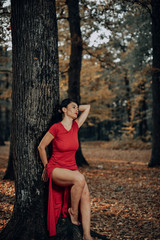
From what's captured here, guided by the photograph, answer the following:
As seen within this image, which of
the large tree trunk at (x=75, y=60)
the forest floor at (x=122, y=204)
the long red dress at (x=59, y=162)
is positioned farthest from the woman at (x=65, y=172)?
the large tree trunk at (x=75, y=60)

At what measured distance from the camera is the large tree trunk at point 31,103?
3.10m

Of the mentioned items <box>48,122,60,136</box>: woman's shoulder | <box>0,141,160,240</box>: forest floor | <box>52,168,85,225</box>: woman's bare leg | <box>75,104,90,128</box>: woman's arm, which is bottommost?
<box>0,141,160,240</box>: forest floor

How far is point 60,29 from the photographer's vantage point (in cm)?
1151

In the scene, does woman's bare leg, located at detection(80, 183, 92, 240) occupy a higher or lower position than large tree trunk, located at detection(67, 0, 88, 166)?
lower

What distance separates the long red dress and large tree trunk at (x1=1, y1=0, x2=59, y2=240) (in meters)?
0.18

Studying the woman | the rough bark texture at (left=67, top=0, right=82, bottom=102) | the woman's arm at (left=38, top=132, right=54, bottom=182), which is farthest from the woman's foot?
the rough bark texture at (left=67, top=0, right=82, bottom=102)

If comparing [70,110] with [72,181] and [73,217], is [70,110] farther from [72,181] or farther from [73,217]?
[73,217]

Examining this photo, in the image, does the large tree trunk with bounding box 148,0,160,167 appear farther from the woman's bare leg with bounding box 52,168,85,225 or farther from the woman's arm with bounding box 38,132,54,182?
the woman's arm with bounding box 38,132,54,182

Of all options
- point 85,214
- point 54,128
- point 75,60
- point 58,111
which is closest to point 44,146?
point 54,128

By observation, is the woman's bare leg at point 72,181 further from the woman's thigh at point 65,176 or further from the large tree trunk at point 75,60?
the large tree trunk at point 75,60

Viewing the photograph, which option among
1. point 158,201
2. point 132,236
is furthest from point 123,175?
point 132,236

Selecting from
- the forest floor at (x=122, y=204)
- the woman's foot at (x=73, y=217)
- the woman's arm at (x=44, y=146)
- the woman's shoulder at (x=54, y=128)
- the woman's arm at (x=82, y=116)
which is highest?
the woman's arm at (x=82, y=116)

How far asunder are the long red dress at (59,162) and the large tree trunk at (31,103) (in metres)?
0.18

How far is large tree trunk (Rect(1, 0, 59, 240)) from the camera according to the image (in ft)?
10.2
